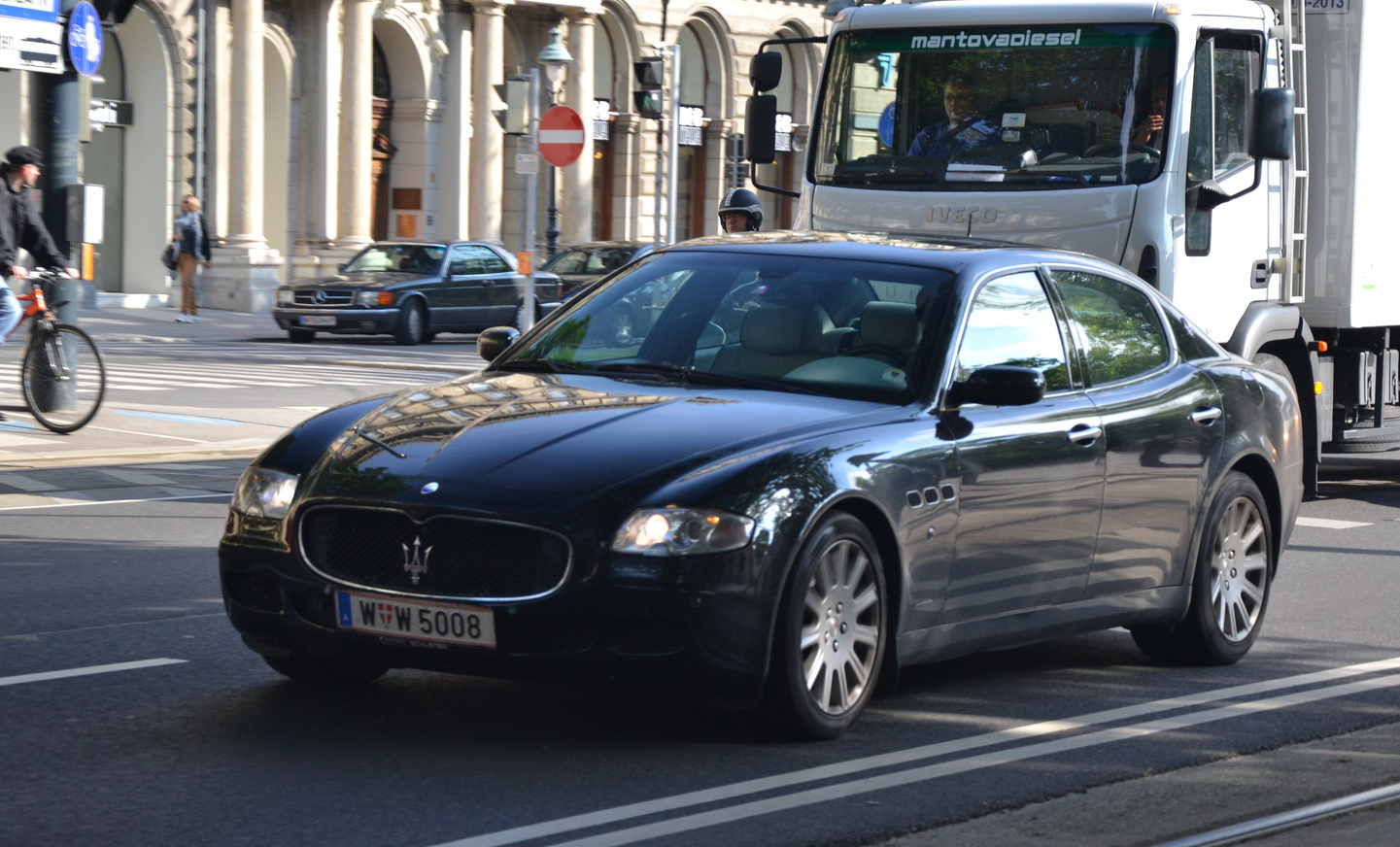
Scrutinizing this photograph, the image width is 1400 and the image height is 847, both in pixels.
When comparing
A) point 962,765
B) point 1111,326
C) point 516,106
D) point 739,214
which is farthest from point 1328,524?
point 516,106

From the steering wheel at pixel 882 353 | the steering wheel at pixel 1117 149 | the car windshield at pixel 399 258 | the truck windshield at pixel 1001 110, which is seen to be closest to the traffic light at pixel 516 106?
the car windshield at pixel 399 258

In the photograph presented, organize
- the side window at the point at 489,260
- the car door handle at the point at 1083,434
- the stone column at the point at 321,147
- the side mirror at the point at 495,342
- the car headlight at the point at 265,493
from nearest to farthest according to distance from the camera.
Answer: the car headlight at the point at 265,493 → the car door handle at the point at 1083,434 → the side mirror at the point at 495,342 → the side window at the point at 489,260 → the stone column at the point at 321,147

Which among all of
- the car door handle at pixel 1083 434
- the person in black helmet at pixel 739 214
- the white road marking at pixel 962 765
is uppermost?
the person in black helmet at pixel 739 214

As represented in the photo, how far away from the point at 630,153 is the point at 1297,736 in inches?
1659

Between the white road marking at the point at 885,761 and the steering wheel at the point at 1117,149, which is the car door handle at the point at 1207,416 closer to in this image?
the white road marking at the point at 885,761

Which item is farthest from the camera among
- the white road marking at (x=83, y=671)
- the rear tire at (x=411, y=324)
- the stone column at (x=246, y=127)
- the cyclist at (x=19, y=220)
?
the stone column at (x=246, y=127)

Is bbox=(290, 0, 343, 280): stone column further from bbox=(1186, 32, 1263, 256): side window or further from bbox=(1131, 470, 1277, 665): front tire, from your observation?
bbox=(1131, 470, 1277, 665): front tire

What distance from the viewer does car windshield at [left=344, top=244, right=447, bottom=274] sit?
29.5 meters

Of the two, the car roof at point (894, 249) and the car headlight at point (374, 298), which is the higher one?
the car roof at point (894, 249)

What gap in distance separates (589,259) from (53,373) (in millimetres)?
19000

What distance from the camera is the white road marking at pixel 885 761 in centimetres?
493

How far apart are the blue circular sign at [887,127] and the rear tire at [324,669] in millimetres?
6396

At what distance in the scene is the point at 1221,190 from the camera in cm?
1153

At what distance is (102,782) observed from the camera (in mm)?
5289
